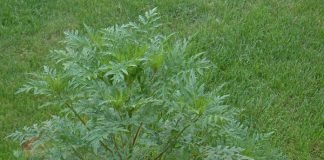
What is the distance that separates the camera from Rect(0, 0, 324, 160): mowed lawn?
444 cm

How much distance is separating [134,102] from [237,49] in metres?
3.08

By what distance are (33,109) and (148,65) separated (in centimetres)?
245

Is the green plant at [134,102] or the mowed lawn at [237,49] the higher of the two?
the green plant at [134,102]

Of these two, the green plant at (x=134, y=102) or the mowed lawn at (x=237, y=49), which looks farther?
the mowed lawn at (x=237, y=49)

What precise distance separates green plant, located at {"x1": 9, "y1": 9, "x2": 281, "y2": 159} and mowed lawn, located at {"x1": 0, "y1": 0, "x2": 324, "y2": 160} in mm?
1532

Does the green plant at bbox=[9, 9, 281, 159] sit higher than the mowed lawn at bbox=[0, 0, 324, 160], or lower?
higher

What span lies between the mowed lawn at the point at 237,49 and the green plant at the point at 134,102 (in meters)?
1.53

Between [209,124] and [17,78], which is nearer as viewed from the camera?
[209,124]

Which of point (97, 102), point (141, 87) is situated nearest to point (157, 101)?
point (141, 87)

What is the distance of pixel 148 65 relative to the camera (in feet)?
7.94

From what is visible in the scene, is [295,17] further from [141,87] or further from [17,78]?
[141,87]

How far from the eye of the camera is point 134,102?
2391 mm

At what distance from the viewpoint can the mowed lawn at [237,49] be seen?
4.44 m

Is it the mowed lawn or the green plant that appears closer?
the green plant
